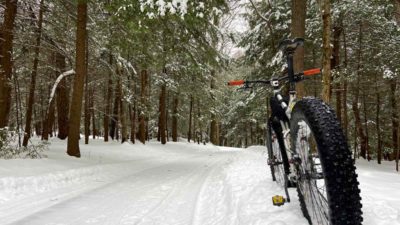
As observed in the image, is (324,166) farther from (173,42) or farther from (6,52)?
(6,52)

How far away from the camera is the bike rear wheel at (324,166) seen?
2529mm

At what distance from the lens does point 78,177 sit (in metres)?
8.94

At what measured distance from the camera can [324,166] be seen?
2.61 m

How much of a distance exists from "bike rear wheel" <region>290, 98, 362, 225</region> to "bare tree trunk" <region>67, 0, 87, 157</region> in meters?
9.99

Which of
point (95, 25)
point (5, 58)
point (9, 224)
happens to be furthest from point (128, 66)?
point (9, 224)

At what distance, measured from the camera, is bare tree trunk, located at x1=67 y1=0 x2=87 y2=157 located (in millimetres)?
11859

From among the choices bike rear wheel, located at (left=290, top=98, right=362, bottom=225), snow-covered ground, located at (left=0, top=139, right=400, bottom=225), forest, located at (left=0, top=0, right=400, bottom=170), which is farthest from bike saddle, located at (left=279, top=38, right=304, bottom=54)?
snow-covered ground, located at (left=0, top=139, right=400, bottom=225)

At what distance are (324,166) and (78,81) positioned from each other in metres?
10.8

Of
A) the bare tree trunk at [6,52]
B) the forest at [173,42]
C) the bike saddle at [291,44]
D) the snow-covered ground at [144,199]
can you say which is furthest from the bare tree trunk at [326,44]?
the bare tree trunk at [6,52]

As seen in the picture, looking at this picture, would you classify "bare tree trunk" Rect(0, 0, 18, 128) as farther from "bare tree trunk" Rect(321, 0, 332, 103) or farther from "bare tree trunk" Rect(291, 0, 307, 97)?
"bare tree trunk" Rect(321, 0, 332, 103)

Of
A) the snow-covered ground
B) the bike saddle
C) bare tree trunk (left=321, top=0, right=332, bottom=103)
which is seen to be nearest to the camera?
the bike saddle

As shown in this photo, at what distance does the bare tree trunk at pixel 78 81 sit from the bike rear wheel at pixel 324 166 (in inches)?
393

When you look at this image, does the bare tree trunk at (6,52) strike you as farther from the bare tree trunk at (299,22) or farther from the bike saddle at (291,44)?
the bike saddle at (291,44)

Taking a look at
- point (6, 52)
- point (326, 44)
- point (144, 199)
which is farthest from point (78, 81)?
point (326, 44)
